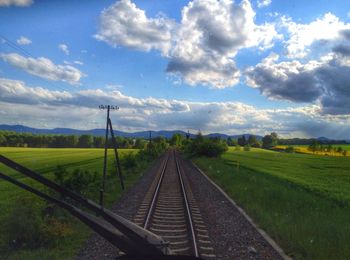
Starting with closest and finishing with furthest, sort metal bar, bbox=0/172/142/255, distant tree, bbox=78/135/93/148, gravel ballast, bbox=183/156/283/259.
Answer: metal bar, bbox=0/172/142/255
gravel ballast, bbox=183/156/283/259
distant tree, bbox=78/135/93/148

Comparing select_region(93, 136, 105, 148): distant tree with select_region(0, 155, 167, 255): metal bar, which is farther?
select_region(93, 136, 105, 148): distant tree

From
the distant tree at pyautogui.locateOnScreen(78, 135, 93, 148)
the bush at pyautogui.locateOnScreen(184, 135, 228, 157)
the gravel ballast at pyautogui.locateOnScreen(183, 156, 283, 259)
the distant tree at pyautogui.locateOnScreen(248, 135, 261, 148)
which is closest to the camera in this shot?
the gravel ballast at pyautogui.locateOnScreen(183, 156, 283, 259)

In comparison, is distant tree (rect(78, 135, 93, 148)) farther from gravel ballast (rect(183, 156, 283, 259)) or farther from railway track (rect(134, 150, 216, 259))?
gravel ballast (rect(183, 156, 283, 259))

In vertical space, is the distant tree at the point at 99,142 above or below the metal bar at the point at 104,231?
below

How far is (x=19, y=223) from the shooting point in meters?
9.27

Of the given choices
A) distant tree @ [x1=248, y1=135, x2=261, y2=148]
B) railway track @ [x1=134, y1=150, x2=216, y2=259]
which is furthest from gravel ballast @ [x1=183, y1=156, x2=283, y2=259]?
distant tree @ [x1=248, y1=135, x2=261, y2=148]

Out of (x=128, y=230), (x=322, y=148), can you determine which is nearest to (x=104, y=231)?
(x=128, y=230)

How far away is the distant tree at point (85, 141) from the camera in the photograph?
494 feet

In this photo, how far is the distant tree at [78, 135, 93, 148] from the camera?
150663mm

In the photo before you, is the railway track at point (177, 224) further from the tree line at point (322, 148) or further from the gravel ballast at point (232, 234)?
the tree line at point (322, 148)

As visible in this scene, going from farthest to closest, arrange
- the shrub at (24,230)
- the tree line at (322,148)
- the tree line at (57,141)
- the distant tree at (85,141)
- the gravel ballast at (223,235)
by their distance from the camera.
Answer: the distant tree at (85,141) < the tree line at (57,141) < the tree line at (322,148) < the shrub at (24,230) < the gravel ballast at (223,235)

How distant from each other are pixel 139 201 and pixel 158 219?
4.07m

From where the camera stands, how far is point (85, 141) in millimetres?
151375

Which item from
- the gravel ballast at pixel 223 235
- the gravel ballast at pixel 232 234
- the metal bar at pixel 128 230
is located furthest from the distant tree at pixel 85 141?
the metal bar at pixel 128 230
